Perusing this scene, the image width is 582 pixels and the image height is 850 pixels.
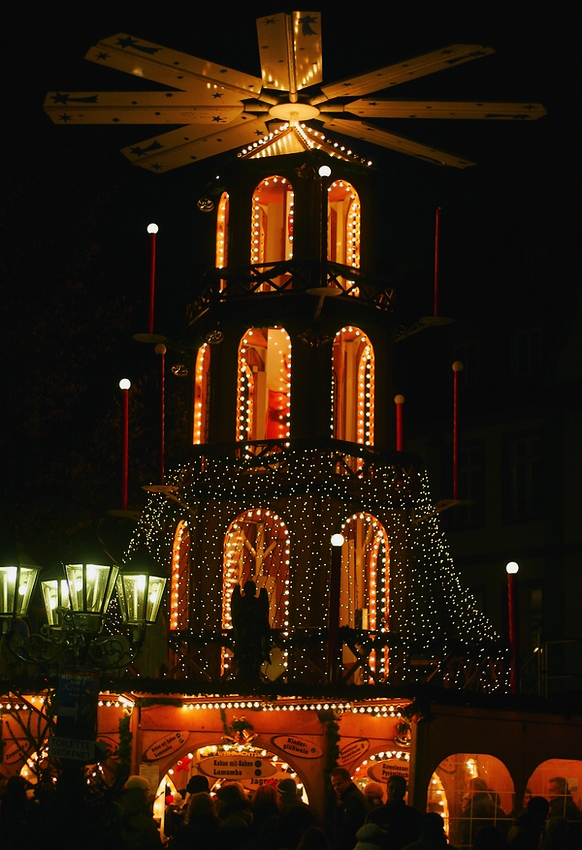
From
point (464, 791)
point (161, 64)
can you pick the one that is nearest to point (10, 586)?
point (464, 791)

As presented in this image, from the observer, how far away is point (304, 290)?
72.0 ft

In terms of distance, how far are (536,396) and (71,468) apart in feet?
40.2

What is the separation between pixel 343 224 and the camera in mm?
23500

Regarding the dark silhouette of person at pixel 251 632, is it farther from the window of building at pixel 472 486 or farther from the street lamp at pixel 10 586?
the window of building at pixel 472 486

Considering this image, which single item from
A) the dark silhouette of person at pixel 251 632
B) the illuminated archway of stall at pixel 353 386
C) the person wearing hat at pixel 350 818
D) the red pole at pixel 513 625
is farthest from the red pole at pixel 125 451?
the person wearing hat at pixel 350 818

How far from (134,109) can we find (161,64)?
120 centimetres

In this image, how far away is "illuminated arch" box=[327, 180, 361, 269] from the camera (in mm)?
23078

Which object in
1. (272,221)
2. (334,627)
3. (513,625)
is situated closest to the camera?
(513,625)

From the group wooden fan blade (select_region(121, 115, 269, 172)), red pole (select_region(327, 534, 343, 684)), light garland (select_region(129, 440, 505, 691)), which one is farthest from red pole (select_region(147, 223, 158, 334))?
red pole (select_region(327, 534, 343, 684))

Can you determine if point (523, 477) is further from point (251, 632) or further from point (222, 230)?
point (251, 632)

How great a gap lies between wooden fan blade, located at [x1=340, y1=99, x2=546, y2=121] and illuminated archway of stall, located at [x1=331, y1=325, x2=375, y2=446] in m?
3.10

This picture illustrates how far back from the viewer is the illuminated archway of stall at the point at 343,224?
23078 mm

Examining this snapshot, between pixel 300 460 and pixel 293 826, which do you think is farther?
pixel 300 460

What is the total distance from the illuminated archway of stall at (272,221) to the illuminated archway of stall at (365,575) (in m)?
3.90
